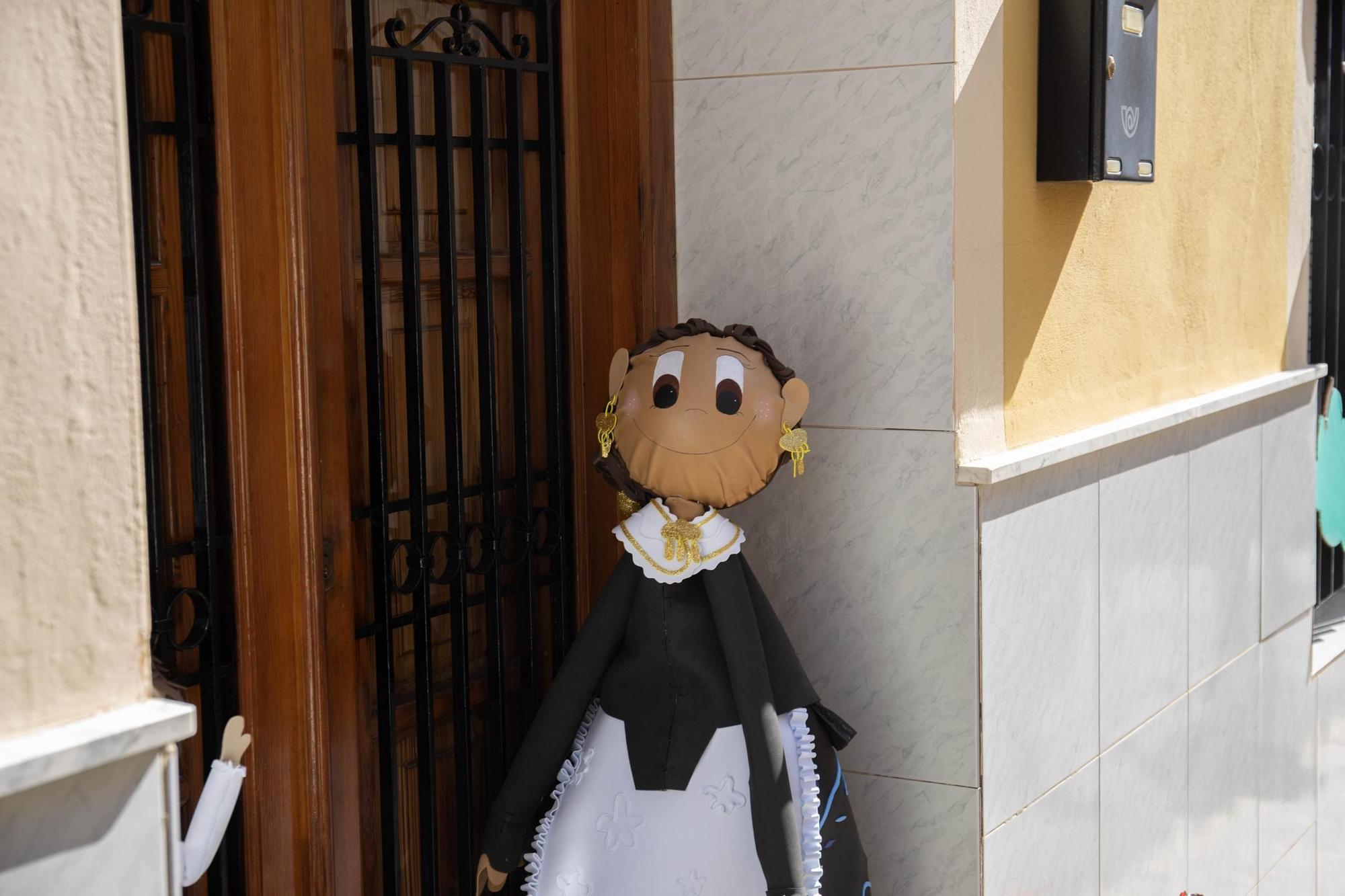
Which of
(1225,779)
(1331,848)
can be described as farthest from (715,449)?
(1331,848)

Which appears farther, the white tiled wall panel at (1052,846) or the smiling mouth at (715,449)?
the white tiled wall panel at (1052,846)

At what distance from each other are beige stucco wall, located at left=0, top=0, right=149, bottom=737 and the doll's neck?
3.70 feet

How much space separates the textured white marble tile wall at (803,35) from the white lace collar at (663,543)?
0.85 meters

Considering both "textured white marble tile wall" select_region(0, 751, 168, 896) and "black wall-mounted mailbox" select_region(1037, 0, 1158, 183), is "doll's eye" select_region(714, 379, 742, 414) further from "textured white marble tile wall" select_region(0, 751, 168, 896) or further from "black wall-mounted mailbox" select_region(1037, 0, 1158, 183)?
"textured white marble tile wall" select_region(0, 751, 168, 896)

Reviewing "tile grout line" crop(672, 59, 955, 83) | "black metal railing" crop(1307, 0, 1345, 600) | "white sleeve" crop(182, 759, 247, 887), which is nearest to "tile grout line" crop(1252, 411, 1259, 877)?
"black metal railing" crop(1307, 0, 1345, 600)

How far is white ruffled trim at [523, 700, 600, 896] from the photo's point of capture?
2.26 m

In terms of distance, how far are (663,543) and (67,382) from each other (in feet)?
3.97

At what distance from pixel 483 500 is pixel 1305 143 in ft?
9.72

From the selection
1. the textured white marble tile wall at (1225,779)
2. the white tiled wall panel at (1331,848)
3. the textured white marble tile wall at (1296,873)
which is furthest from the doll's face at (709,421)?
the white tiled wall panel at (1331,848)

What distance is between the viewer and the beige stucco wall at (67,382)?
1134mm

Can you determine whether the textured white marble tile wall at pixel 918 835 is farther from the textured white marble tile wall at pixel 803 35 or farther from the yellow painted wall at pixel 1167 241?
the textured white marble tile wall at pixel 803 35

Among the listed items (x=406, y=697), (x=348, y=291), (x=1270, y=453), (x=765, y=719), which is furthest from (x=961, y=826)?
(x=1270, y=453)

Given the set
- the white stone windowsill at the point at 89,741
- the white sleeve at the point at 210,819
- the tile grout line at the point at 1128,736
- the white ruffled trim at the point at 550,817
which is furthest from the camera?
the tile grout line at the point at 1128,736

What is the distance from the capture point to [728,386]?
7.32 ft
